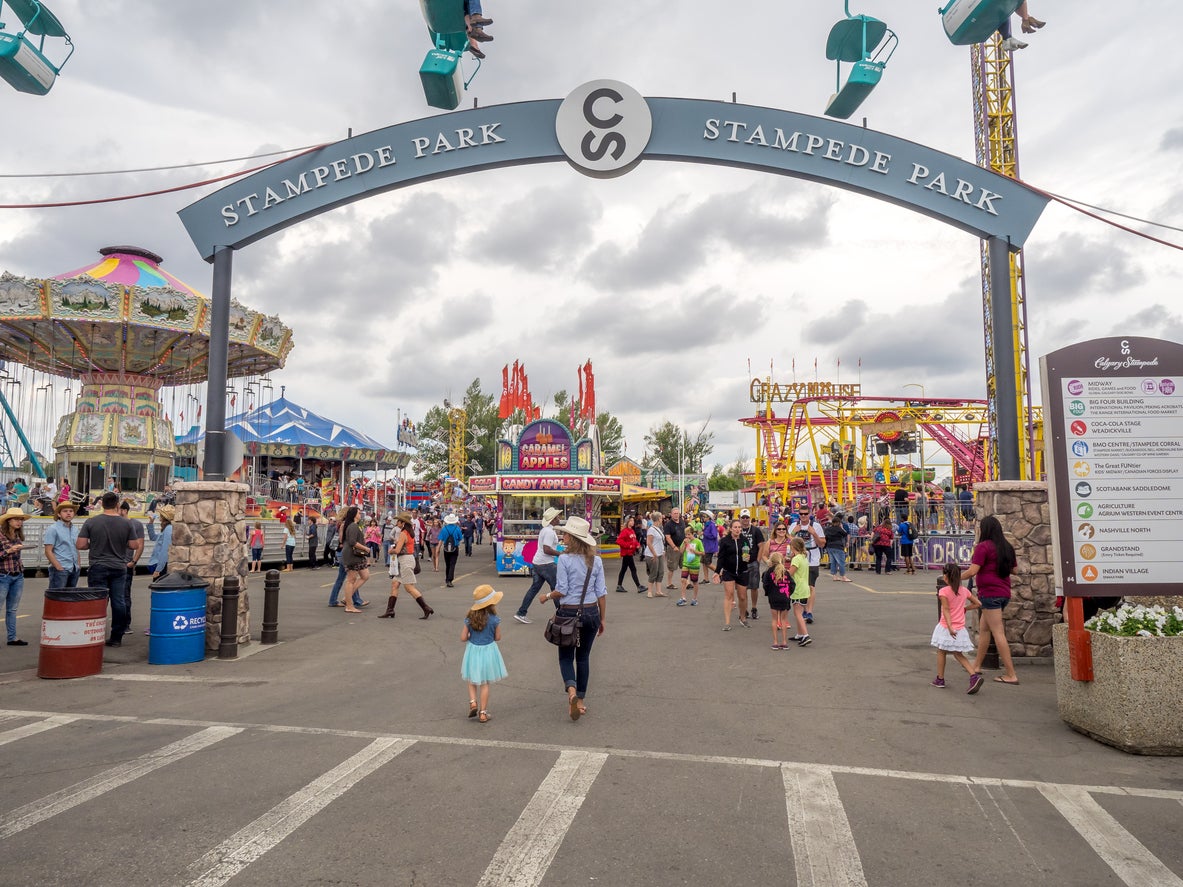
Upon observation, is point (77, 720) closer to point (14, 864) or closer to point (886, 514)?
point (14, 864)

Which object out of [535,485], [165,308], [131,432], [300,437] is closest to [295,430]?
[300,437]

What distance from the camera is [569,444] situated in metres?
23.5

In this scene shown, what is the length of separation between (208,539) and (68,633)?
1893 millimetres

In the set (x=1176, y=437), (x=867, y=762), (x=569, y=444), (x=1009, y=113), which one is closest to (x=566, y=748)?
(x=867, y=762)

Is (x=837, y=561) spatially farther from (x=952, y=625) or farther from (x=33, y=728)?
(x=33, y=728)

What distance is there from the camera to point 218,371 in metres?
9.84

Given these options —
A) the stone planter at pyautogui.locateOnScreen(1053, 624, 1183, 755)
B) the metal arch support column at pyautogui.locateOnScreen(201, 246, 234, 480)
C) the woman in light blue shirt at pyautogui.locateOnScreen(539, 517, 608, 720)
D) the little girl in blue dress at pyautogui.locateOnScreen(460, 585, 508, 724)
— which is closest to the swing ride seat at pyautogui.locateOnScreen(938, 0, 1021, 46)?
the stone planter at pyautogui.locateOnScreen(1053, 624, 1183, 755)

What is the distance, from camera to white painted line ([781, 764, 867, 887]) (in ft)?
11.7

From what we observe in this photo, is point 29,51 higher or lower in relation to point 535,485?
higher

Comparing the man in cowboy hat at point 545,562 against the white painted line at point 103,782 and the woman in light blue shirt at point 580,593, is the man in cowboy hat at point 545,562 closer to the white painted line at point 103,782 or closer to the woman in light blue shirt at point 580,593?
the woman in light blue shirt at point 580,593

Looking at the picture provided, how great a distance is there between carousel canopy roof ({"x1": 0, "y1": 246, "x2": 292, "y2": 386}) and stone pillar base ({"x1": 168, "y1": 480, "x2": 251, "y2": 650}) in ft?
70.9

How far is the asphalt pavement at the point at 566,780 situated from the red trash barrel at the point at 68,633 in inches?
13.3

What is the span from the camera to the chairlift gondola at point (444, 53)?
6.43 m

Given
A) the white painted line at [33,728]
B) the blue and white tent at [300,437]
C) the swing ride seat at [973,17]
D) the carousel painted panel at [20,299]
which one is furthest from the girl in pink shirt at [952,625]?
the blue and white tent at [300,437]
